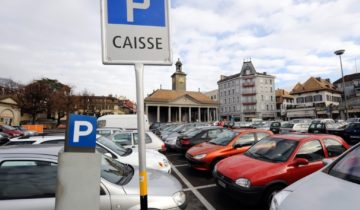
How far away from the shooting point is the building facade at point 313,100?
65.4 metres

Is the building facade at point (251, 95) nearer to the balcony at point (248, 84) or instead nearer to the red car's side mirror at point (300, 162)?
the balcony at point (248, 84)

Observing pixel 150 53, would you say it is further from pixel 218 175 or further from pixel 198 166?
pixel 198 166

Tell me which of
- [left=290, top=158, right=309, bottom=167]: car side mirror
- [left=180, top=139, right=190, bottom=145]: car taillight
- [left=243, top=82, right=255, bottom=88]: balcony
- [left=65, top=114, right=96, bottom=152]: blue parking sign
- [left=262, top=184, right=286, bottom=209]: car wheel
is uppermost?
[left=243, top=82, right=255, bottom=88]: balcony

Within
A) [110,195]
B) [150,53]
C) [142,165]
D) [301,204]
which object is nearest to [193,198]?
[110,195]

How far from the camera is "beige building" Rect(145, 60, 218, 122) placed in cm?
7038

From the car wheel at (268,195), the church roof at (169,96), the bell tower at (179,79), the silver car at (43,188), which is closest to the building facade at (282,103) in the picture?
the church roof at (169,96)

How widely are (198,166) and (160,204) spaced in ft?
17.4

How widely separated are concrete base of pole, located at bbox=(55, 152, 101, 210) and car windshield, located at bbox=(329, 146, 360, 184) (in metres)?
2.69

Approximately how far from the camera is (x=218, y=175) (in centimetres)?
586

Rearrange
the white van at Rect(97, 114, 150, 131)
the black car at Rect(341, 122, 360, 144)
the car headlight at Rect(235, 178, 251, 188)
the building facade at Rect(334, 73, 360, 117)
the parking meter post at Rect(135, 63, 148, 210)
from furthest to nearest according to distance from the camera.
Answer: the building facade at Rect(334, 73, 360, 117)
the white van at Rect(97, 114, 150, 131)
the black car at Rect(341, 122, 360, 144)
the car headlight at Rect(235, 178, 251, 188)
the parking meter post at Rect(135, 63, 148, 210)

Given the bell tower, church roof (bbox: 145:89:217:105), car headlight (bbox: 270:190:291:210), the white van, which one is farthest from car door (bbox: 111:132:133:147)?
the bell tower

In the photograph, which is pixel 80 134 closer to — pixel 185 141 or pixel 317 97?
pixel 185 141

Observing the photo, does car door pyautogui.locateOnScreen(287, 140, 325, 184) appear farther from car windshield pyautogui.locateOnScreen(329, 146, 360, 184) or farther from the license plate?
car windshield pyautogui.locateOnScreen(329, 146, 360, 184)

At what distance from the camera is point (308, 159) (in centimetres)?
567
